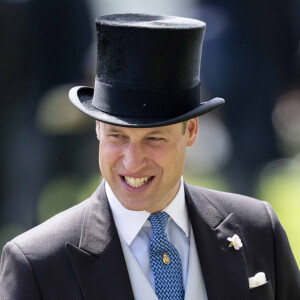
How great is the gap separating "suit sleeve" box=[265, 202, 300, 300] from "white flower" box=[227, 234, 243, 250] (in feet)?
0.54

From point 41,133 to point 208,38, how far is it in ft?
4.34

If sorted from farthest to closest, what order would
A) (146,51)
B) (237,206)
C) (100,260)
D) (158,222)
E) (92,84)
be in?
(92,84)
(237,206)
(158,222)
(100,260)
(146,51)

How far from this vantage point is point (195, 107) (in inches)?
135

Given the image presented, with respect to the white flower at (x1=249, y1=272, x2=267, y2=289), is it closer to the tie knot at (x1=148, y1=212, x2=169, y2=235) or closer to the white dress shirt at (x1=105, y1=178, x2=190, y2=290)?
the white dress shirt at (x1=105, y1=178, x2=190, y2=290)

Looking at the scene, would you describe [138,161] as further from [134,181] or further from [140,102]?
[140,102]

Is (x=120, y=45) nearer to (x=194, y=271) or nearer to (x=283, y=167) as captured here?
(x=194, y=271)

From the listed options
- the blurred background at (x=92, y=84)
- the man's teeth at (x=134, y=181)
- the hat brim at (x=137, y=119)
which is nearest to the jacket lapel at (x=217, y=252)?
the man's teeth at (x=134, y=181)

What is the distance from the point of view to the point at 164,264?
3.45m

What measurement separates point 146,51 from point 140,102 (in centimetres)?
18

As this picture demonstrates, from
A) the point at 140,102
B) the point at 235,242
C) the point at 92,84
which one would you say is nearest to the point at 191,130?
the point at 140,102

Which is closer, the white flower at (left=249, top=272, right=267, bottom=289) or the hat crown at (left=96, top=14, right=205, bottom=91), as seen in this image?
the hat crown at (left=96, top=14, right=205, bottom=91)

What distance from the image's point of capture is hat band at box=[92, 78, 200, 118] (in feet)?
10.9

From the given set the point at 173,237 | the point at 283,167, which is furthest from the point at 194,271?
the point at 283,167

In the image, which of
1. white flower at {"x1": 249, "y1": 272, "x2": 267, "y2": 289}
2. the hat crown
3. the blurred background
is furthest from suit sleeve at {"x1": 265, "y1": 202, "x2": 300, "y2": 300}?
the blurred background
